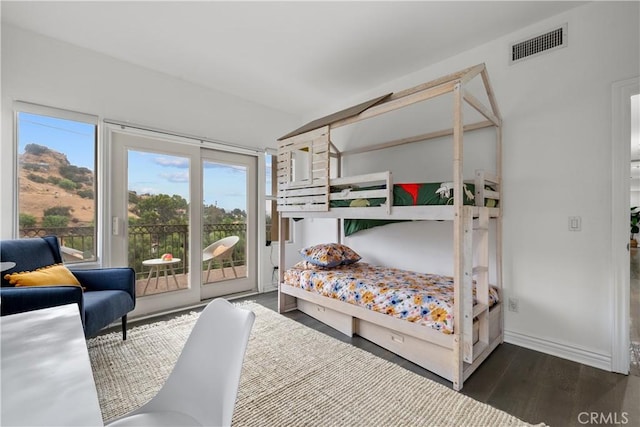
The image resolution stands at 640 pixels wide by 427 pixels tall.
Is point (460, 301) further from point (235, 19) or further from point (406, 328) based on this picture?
point (235, 19)

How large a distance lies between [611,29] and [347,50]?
1994mm

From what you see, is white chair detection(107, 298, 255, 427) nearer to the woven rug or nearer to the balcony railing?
the woven rug

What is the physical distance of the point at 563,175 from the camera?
2256 millimetres

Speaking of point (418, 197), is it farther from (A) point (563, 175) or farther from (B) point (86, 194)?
(B) point (86, 194)

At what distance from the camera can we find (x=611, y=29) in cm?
207

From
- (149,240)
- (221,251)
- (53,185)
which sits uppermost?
(53,185)

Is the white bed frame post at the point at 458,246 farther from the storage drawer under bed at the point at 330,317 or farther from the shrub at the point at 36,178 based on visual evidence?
the shrub at the point at 36,178

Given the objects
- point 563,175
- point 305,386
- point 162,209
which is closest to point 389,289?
point 305,386

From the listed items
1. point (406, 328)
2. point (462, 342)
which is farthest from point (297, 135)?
point (462, 342)

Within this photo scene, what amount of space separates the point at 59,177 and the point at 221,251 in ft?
5.78

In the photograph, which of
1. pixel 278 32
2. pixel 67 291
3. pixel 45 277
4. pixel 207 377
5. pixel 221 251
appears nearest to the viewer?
pixel 207 377

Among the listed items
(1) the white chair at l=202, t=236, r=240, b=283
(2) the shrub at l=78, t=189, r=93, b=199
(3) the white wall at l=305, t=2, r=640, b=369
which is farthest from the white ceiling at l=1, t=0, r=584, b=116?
(1) the white chair at l=202, t=236, r=240, b=283

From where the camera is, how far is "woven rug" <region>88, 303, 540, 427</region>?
1.56 m

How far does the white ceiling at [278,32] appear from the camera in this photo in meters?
2.20
